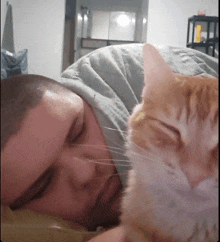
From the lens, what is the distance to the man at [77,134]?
310 mm

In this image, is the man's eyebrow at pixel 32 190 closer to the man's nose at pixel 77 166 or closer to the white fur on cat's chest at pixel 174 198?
the man's nose at pixel 77 166

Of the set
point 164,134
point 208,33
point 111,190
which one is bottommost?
point 111,190

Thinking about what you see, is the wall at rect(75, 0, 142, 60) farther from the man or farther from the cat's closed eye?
the cat's closed eye

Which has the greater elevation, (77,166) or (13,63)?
(13,63)

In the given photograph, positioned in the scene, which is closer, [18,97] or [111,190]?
[18,97]

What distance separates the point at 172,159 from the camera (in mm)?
332

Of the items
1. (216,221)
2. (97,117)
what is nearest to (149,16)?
(97,117)

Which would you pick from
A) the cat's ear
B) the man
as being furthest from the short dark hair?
the cat's ear

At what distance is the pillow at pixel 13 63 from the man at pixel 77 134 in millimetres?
21

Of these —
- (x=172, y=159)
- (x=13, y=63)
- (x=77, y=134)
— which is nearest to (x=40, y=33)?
(x=13, y=63)

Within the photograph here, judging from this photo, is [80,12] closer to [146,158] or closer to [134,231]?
[146,158]

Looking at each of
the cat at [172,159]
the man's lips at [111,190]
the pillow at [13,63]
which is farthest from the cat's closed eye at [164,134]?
the pillow at [13,63]

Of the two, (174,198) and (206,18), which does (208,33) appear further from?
(174,198)

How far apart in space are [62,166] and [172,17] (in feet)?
0.87
